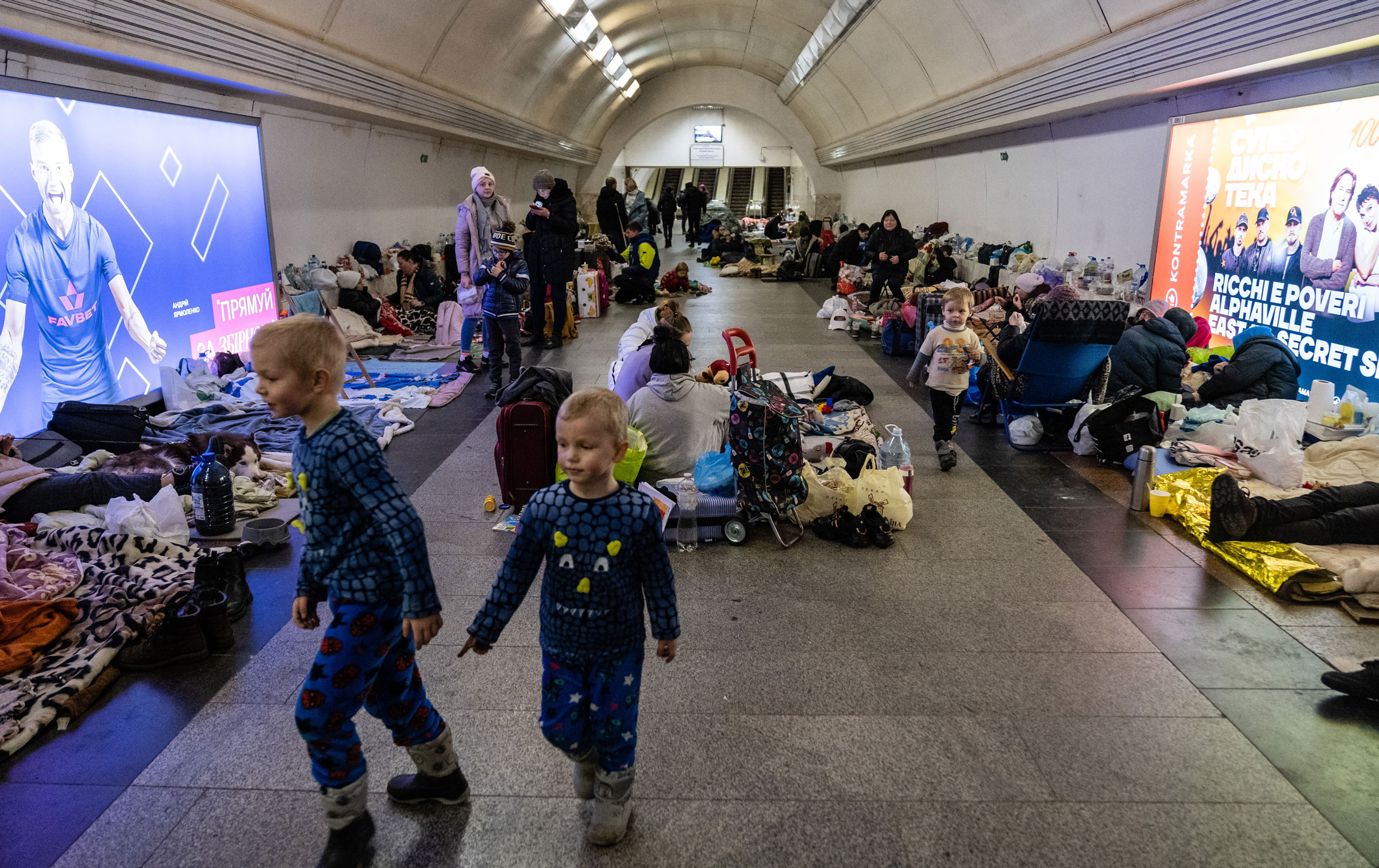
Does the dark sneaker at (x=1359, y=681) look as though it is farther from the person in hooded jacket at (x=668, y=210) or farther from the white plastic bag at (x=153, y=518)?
the person in hooded jacket at (x=668, y=210)

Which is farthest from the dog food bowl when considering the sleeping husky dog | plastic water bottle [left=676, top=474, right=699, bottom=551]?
plastic water bottle [left=676, top=474, right=699, bottom=551]

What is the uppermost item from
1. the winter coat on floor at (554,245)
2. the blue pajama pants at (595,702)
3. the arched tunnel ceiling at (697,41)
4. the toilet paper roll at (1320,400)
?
the arched tunnel ceiling at (697,41)

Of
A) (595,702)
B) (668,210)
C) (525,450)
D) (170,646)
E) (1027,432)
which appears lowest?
(170,646)

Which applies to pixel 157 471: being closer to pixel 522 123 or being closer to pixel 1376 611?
pixel 1376 611

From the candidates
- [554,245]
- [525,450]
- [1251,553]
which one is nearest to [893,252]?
[554,245]

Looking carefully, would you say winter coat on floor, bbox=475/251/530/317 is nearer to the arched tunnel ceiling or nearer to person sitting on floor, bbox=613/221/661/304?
the arched tunnel ceiling

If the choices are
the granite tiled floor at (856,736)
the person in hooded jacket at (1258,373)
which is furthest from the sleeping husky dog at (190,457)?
the person in hooded jacket at (1258,373)

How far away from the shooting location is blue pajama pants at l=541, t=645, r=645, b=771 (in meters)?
2.46

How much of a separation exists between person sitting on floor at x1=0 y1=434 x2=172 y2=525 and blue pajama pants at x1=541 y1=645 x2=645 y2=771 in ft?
13.0

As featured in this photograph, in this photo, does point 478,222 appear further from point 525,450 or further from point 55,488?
point 55,488

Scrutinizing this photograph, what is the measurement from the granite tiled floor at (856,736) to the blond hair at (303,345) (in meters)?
1.47

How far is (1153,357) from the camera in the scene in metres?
6.95

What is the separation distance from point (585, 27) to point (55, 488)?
13.9m

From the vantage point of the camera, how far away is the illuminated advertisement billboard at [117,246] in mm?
5934
